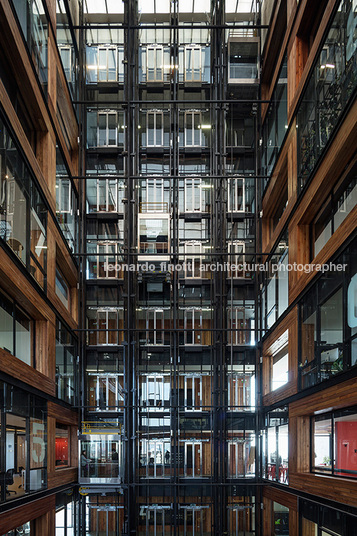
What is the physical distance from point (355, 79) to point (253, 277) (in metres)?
13.8

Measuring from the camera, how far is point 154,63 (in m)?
27.4

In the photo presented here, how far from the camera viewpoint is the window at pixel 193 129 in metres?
27.5

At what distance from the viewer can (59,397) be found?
68.4 feet

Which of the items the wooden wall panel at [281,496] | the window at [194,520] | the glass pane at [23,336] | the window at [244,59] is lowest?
the window at [194,520]

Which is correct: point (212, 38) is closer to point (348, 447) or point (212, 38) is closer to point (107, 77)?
point (107, 77)

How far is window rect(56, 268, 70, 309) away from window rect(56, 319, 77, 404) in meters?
1.05

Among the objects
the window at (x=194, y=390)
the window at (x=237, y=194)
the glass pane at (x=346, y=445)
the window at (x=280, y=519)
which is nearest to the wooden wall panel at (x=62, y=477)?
the window at (x=194, y=390)

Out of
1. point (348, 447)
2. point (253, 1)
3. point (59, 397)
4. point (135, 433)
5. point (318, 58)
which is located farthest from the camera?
point (253, 1)

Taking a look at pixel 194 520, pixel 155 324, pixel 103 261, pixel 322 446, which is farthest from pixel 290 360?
pixel 103 261

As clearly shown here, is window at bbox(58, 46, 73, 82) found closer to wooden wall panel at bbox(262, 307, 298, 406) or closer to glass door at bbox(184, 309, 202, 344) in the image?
glass door at bbox(184, 309, 202, 344)

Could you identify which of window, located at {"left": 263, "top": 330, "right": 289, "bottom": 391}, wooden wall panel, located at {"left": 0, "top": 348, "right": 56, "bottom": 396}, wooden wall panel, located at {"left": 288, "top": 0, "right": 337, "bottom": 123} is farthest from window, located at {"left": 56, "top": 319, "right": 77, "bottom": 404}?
wooden wall panel, located at {"left": 288, "top": 0, "right": 337, "bottom": 123}

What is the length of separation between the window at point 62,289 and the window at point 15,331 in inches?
149

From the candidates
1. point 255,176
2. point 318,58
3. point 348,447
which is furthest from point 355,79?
point 255,176

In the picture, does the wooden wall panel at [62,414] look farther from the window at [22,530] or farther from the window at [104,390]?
the window at [22,530]
